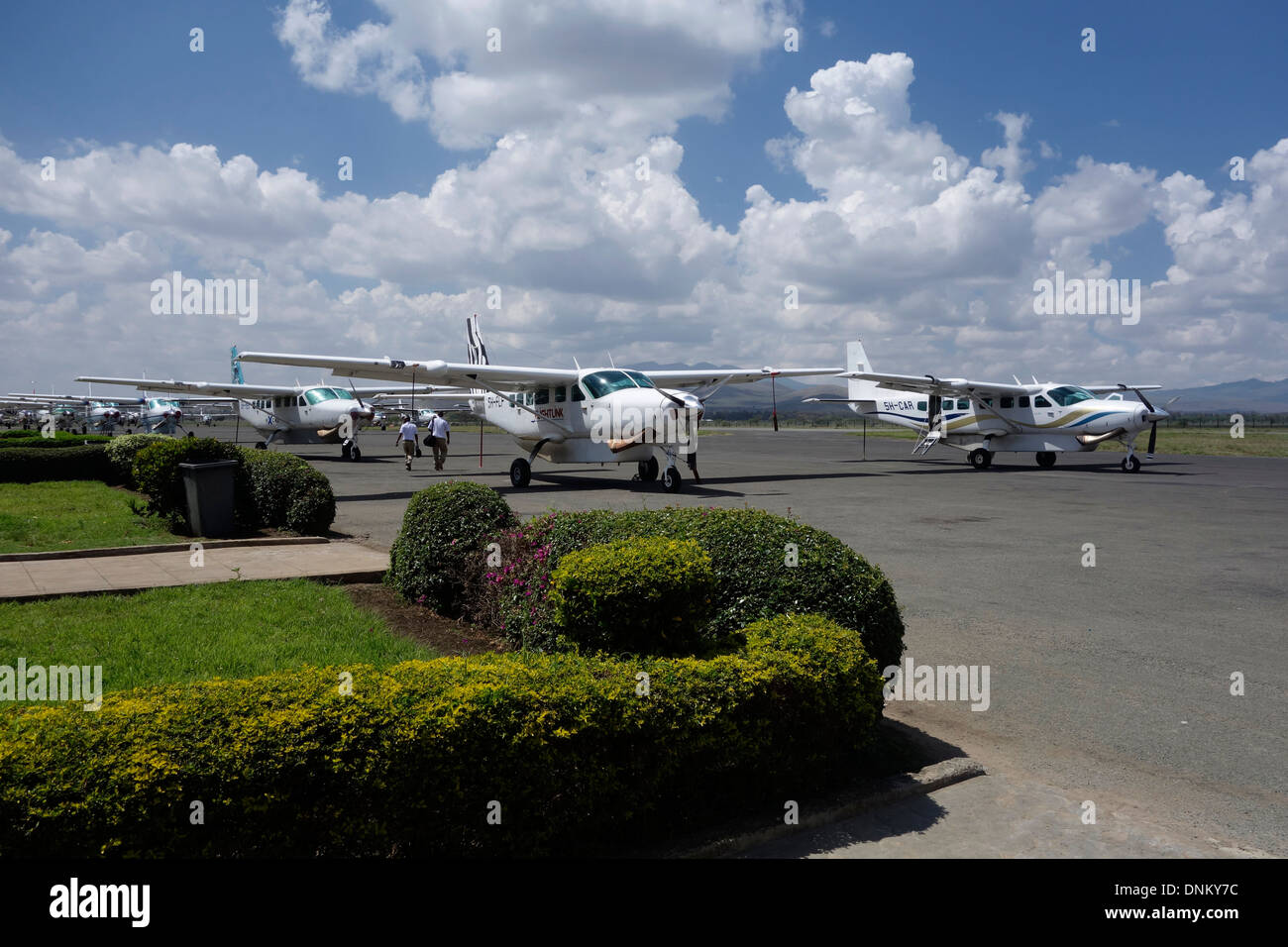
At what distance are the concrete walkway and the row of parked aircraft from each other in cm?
728

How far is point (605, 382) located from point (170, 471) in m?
10.9

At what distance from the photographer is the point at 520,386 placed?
76.5 ft

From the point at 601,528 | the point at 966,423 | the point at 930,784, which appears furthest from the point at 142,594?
the point at 966,423

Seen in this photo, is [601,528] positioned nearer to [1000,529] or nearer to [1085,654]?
[1085,654]

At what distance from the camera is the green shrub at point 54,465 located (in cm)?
1941

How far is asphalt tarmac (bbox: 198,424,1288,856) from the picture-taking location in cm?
451

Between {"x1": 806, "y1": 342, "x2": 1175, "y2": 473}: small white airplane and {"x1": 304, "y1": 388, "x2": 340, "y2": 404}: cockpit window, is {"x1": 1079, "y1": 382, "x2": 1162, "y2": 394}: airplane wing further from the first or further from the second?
{"x1": 304, "y1": 388, "x2": 340, "y2": 404}: cockpit window

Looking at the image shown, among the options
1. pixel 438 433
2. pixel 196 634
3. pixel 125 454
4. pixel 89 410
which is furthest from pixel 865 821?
pixel 89 410

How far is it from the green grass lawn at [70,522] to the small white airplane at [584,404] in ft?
13.6

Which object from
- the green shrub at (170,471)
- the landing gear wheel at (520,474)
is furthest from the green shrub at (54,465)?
the landing gear wheel at (520,474)

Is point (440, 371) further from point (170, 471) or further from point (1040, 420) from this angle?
point (1040, 420)

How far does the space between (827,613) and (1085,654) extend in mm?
2963

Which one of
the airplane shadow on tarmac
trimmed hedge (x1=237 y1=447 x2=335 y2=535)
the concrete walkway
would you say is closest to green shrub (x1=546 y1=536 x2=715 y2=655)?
the airplane shadow on tarmac

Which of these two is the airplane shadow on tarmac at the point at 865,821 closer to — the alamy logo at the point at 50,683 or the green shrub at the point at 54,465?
the alamy logo at the point at 50,683
